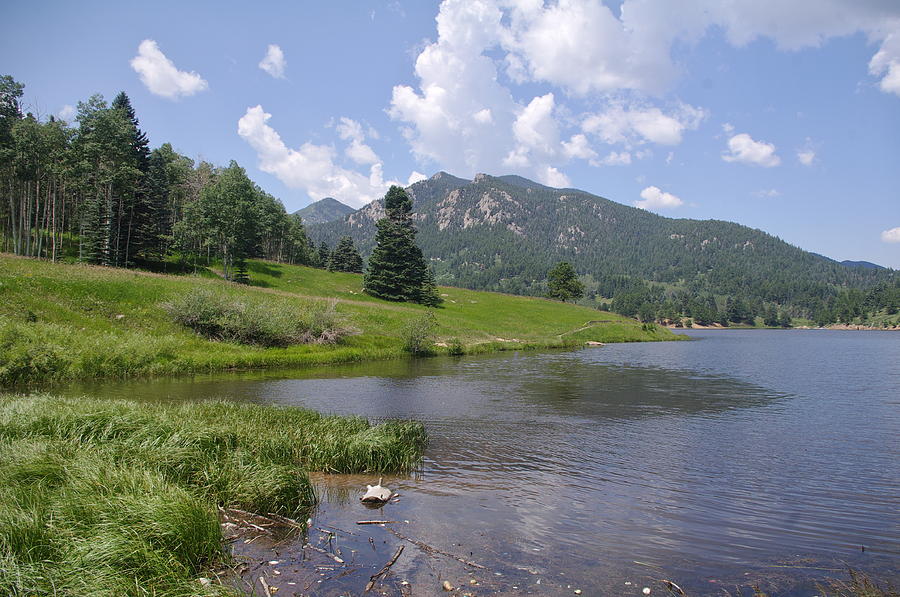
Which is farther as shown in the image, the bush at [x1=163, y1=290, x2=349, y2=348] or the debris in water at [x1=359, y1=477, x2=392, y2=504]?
the bush at [x1=163, y1=290, x2=349, y2=348]

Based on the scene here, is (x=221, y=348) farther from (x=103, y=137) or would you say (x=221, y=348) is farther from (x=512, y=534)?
(x=103, y=137)

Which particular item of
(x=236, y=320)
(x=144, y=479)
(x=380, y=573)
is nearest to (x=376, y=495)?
(x=380, y=573)

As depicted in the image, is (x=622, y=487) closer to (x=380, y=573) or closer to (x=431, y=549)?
(x=431, y=549)

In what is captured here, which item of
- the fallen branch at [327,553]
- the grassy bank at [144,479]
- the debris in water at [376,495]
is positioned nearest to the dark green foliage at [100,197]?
the grassy bank at [144,479]

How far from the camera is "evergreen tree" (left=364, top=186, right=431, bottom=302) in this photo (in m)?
82.4

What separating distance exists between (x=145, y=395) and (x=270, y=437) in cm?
1390

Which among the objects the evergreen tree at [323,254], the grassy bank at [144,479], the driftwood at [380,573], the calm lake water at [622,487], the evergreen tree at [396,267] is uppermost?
the evergreen tree at [323,254]

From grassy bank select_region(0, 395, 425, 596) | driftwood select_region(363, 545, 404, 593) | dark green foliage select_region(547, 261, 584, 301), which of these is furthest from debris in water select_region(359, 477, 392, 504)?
dark green foliage select_region(547, 261, 584, 301)

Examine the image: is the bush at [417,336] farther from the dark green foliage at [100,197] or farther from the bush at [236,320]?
the dark green foliage at [100,197]

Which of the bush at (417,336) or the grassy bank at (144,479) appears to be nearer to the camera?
the grassy bank at (144,479)

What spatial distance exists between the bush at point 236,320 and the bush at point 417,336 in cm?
1019

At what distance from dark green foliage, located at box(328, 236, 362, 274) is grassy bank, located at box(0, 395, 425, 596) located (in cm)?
10758

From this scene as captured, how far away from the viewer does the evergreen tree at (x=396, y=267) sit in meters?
82.4

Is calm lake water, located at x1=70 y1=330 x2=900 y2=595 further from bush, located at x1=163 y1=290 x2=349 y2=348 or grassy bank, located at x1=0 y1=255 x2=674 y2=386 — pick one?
bush, located at x1=163 y1=290 x2=349 y2=348
